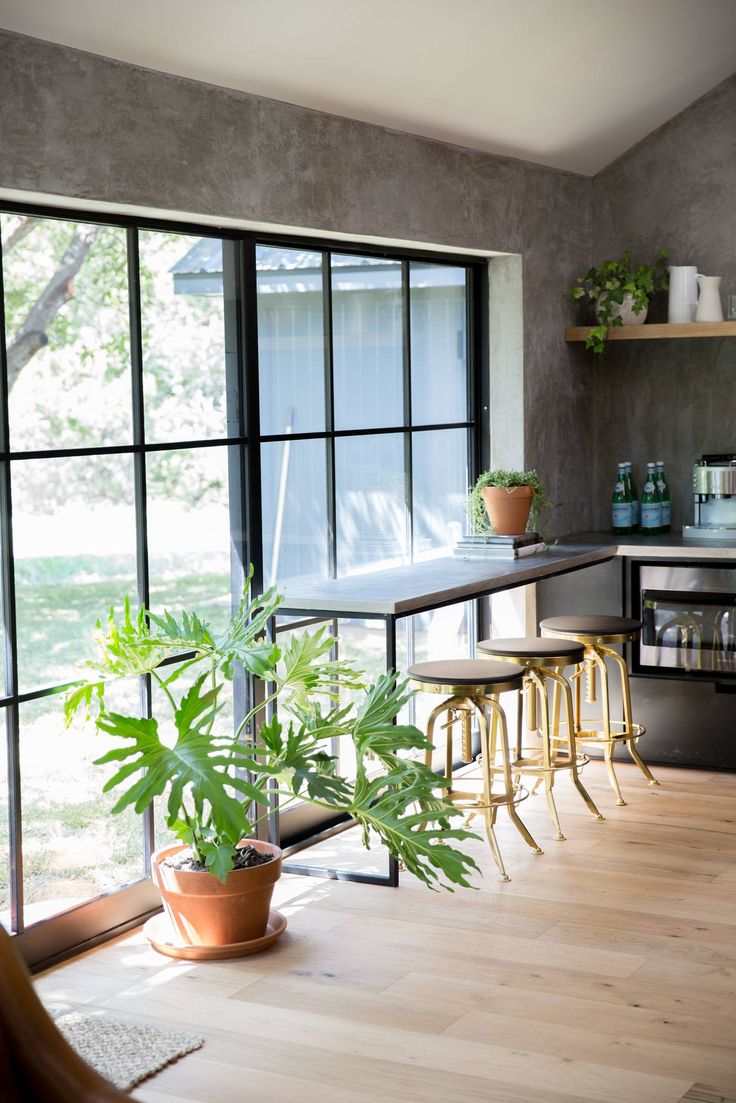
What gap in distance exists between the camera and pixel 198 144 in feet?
12.0

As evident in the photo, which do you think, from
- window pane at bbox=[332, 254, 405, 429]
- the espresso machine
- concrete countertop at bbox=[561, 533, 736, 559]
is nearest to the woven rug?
window pane at bbox=[332, 254, 405, 429]

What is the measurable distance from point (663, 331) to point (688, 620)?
1147mm

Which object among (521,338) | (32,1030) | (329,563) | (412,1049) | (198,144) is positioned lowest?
(412,1049)

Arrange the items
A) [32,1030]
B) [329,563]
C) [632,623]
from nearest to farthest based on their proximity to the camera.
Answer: [32,1030], [329,563], [632,623]

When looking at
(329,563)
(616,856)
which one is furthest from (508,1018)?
(329,563)

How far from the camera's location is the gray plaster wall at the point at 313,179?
127 inches

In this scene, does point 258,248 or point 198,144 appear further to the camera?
point 258,248

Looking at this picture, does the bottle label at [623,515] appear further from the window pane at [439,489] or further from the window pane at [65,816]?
the window pane at [65,816]

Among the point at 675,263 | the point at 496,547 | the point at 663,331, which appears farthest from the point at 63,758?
the point at 675,263

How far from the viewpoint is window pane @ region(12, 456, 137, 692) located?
11.1 ft

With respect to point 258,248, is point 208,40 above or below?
above

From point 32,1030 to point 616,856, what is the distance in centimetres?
277

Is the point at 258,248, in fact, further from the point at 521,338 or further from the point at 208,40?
the point at 521,338

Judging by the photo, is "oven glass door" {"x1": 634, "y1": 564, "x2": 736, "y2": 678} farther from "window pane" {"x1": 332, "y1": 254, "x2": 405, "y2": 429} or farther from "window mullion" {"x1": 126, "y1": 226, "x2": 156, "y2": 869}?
"window mullion" {"x1": 126, "y1": 226, "x2": 156, "y2": 869}
